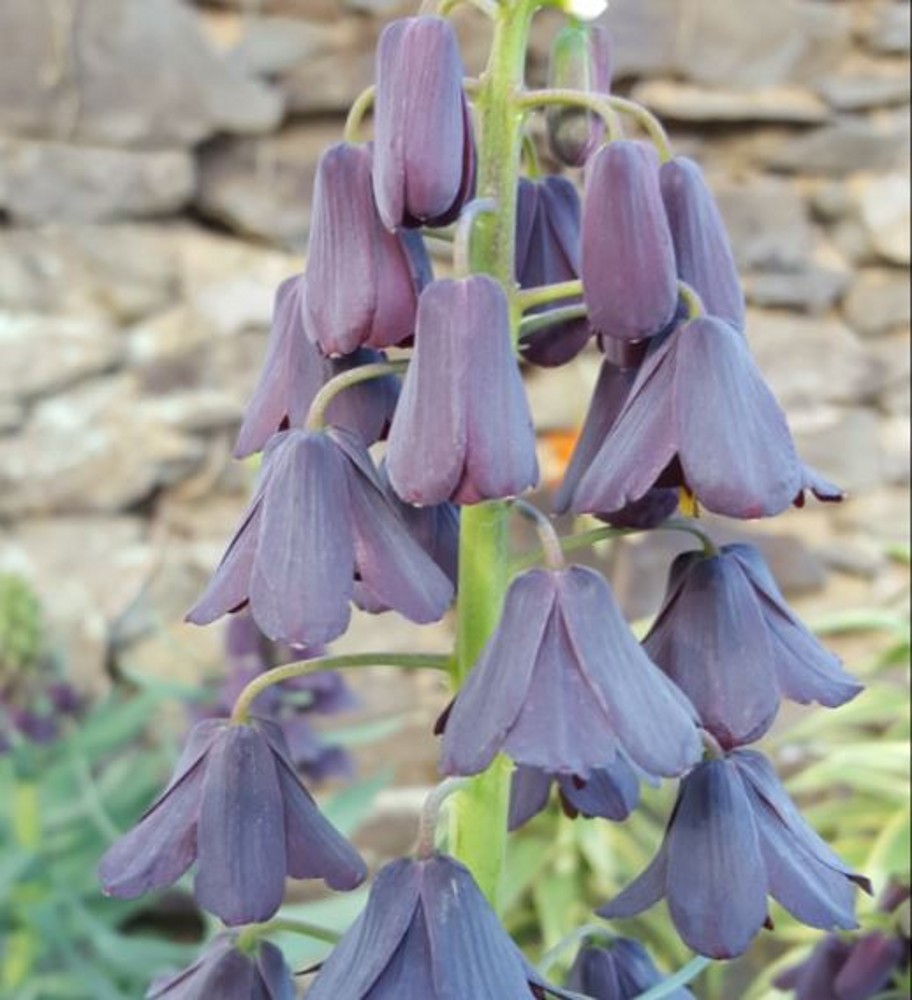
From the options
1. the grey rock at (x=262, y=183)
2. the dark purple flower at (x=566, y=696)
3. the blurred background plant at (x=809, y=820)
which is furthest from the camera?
the grey rock at (x=262, y=183)

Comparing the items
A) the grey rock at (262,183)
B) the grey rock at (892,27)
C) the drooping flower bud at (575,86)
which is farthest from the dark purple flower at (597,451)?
the grey rock at (892,27)

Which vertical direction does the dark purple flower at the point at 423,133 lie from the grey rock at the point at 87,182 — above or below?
below

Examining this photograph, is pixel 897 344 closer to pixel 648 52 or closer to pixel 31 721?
pixel 648 52

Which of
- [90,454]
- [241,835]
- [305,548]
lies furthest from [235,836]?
[90,454]

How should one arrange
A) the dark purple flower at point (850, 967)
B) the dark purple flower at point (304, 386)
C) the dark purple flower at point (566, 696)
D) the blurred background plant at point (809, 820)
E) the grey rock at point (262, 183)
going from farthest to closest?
1. the grey rock at point (262, 183)
2. the blurred background plant at point (809, 820)
3. the dark purple flower at point (850, 967)
4. the dark purple flower at point (304, 386)
5. the dark purple flower at point (566, 696)

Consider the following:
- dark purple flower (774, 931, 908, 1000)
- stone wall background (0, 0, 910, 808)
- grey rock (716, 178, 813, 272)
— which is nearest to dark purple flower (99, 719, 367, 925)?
dark purple flower (774, 931, 908, 1000)

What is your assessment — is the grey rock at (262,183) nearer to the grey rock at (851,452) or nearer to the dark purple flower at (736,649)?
the grey rock at (851,452)

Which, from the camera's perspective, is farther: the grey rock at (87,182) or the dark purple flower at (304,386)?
the grey rock at (87,182)
